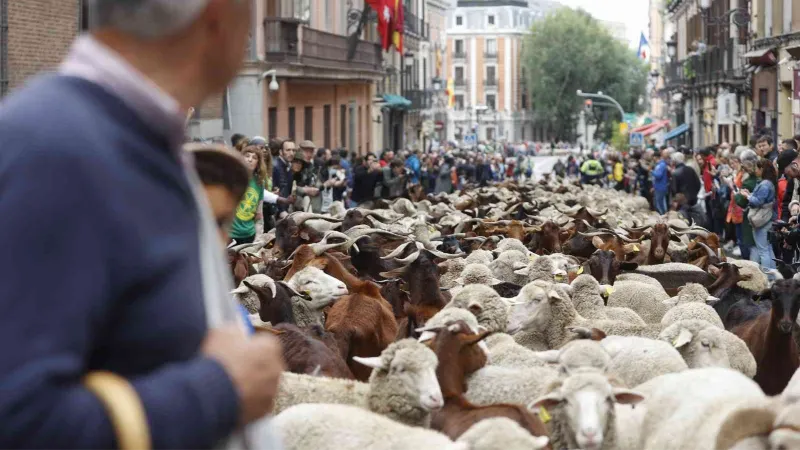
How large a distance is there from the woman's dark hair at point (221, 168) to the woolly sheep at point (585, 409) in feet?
9.80

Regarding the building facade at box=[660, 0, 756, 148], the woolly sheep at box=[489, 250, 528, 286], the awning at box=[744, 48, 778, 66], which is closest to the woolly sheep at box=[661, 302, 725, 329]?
the woolly sheep at box=[489, 250, 528, 286]

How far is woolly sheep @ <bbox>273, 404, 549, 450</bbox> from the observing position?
4.48m

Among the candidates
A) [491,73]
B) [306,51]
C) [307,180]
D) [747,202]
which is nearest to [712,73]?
[306,51]

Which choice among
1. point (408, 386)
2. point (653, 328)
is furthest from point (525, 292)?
point (408, 386)

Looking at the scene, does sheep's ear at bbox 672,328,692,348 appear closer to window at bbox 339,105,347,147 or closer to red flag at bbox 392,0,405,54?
red flag at bbox 392,0,405,54

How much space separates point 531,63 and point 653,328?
308ft

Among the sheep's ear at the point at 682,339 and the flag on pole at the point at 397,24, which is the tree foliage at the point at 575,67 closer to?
the flag on pole at the point at 397,24

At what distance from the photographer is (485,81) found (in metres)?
128

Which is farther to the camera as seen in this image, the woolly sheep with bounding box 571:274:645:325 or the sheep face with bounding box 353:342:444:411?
the woolly sheep with bounding box 571:274:645:325

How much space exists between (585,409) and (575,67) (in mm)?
93365

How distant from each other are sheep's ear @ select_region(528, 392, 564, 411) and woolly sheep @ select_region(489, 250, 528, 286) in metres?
5.71

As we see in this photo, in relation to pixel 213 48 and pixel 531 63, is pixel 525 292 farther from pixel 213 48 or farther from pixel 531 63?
pixel 531 63

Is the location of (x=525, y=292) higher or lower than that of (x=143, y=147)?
lower

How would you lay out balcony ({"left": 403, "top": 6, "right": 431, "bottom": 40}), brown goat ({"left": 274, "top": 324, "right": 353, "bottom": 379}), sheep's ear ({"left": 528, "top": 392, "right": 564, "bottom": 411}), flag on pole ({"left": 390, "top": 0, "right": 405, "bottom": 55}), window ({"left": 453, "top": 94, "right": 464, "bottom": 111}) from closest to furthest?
sheep's ear ({"left": 528, "top": 392, "right": 564, "bottom": 411})
brown goat ({"left": 274, "top": 324, "right": 353, "bottom": 379})
flag on pole ({"left": 390, "top": 0, "right": 405, "bottom": 55})
balcony ({"left": 403, "top": 6, "right": 431, "bottom": 40})
window ({"left": 453, "top": 94, "right": 464, "bottom": 111})
